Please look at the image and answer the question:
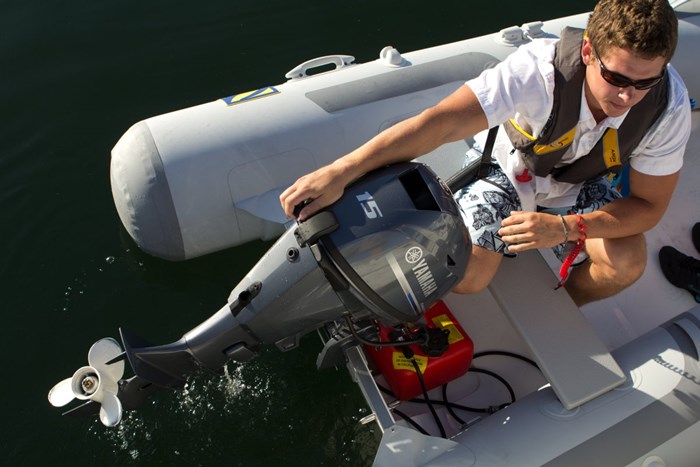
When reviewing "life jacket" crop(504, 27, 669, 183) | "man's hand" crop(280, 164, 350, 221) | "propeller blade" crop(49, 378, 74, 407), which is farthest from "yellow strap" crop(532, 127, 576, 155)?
"propeller blade" crop(49, 378, 74, 407)

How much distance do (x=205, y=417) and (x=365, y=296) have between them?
107 cm

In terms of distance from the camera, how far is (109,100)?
132 inches

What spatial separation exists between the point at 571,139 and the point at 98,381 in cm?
156

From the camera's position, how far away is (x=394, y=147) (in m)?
1.65

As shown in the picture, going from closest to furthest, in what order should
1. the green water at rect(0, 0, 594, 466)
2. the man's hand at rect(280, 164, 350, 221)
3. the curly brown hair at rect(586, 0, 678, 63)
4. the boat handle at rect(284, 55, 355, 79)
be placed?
the curly brown hair at rect(586, 0, 678, 63)
the man's hand at rect(280, 164, 350, 221)
the green water at rect(0, 0, 594, 466)
the boat handle at rect(284, 55, 355, 79)

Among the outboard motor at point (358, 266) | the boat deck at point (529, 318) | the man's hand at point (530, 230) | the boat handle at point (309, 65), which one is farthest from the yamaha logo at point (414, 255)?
the boat handle at point (309, 65)

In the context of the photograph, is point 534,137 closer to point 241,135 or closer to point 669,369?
point 669,369

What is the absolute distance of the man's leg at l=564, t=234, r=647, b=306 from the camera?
6.27 feet

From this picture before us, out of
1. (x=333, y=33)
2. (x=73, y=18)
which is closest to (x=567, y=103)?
(x=333, y=33)

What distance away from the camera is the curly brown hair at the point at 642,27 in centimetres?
142

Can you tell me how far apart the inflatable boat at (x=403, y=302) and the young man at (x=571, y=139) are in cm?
12

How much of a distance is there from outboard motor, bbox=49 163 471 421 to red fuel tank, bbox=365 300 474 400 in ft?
0.93

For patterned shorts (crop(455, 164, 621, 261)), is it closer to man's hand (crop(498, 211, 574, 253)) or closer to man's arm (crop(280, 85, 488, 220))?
man's hand (crop(498, 211, 574, 253))

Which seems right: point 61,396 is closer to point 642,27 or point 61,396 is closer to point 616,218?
point 616,218
